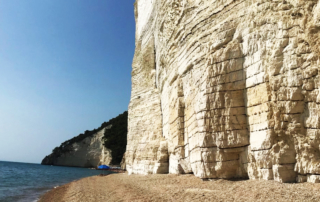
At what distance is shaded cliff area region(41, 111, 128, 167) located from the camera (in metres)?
55.0

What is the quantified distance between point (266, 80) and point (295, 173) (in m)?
2.55

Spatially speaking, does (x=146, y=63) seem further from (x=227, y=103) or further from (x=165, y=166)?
(x=227, y=103)

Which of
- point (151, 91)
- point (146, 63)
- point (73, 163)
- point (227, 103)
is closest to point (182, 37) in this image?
point (227, 103)

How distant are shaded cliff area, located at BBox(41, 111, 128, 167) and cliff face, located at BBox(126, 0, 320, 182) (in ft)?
147

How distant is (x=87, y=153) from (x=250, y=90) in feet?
206

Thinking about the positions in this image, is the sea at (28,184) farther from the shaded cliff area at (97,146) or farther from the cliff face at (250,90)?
the shaded cliff area at (97,146)

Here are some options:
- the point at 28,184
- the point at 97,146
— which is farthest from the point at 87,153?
the point at 28,184

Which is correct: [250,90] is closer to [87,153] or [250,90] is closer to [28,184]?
[28,184]

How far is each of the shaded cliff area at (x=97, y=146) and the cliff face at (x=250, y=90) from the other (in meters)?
44.7

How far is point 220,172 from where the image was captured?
799 cm

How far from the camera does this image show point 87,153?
64.8 metres

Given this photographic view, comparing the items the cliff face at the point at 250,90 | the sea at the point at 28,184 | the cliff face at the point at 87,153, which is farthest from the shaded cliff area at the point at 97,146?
the cliff face at the point at 250,90

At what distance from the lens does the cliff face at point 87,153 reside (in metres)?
62.5

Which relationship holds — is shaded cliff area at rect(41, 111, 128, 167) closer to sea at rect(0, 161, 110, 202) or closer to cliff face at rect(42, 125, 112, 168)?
cliff face at rect(42, 125, 112, 168)
